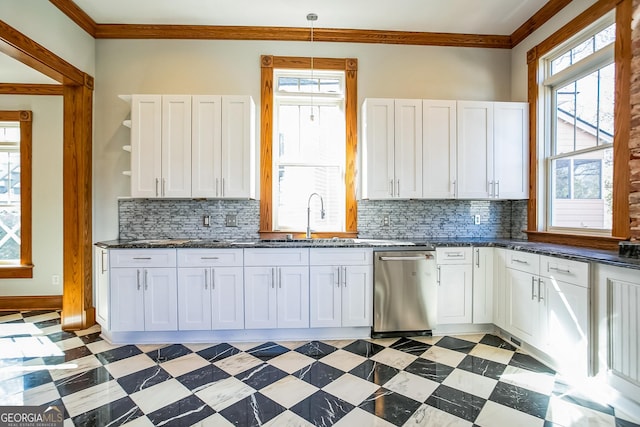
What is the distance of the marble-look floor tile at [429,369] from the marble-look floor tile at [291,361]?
→ 2.53ft

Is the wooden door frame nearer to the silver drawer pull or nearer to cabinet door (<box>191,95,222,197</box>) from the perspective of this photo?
cabinet door (<box>191,95,222,197</box>)

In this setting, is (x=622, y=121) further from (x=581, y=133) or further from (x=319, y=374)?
(x=319, y=374)

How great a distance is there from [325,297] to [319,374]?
0.72 m

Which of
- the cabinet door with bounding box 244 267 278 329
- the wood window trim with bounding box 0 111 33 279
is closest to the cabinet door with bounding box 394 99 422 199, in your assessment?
the cabinet door with bounding box 244 267 278 329

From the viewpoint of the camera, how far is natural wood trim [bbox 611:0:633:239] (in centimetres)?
232

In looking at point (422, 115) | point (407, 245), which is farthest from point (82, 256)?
point (422, 115)

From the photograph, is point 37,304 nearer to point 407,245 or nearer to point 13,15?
point 13,15

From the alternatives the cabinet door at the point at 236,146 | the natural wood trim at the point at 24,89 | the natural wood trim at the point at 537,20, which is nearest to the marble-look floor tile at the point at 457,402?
the cabinet door at the point at 236,146

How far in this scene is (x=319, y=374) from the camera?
87.8 inches

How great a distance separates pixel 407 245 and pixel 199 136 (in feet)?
7.45

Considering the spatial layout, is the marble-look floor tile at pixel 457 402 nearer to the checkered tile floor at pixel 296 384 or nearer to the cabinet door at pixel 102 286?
the checkered tile floor at pixel 296 384

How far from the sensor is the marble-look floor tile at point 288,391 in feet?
6.30

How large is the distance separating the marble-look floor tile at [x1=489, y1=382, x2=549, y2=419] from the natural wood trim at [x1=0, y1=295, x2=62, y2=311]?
4.73 m

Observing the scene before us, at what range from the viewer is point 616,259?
6.36 ft
